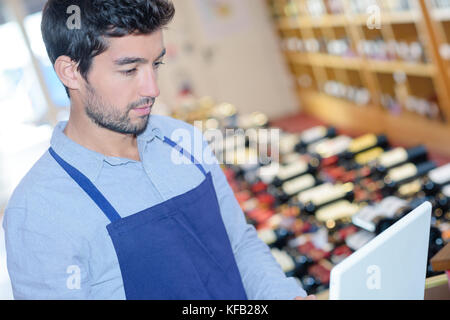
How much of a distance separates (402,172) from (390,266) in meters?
2.76

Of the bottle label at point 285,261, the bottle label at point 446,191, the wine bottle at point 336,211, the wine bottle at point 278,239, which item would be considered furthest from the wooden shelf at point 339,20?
the bottle label at point 285,261

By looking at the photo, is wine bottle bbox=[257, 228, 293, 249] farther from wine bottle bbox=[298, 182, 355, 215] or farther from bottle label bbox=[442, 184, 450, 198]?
bottle label bbox=[442, 184, 450, 198]

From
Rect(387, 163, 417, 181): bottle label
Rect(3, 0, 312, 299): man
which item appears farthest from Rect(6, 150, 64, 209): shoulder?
Rect(387, 163, 417, 181): bottle label

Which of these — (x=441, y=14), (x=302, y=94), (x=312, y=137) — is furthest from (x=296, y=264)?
(x=302, y=94)

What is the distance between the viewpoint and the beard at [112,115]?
1412 millimetres

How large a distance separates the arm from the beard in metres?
0.26

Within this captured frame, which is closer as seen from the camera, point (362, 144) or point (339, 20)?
point (362, 144)

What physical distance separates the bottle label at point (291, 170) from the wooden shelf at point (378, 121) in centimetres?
134

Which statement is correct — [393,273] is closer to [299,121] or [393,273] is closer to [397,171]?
[397,171]

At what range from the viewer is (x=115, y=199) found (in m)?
1.42

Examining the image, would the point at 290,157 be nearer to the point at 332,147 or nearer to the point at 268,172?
the point at 332,147

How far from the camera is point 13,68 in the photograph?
850 cm

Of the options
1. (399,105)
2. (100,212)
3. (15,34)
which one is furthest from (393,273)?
(15,34)

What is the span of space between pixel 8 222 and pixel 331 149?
147 inches
